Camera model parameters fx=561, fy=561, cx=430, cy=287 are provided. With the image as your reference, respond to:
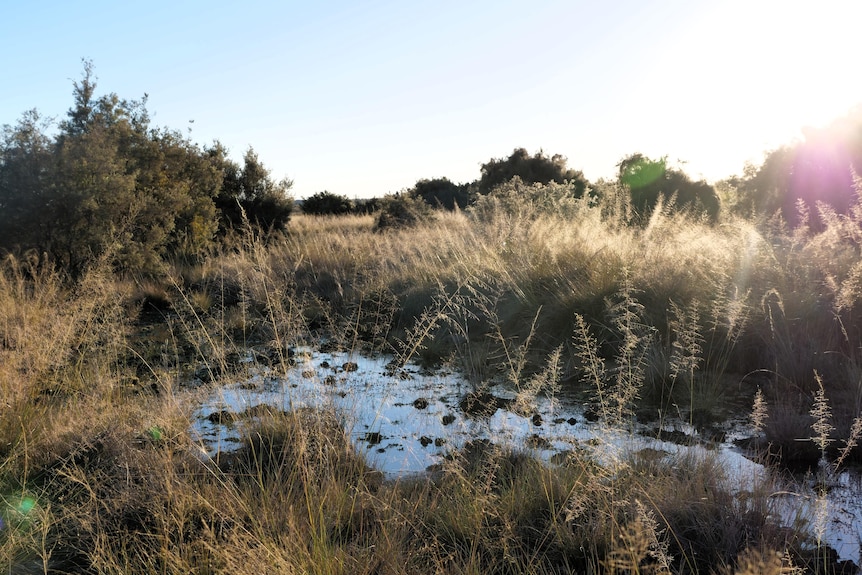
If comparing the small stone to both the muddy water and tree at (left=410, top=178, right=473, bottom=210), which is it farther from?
tree at (left=410, top=178, right=473, bottom=210)

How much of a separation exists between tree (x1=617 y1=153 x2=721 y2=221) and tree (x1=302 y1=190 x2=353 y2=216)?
1378 cm

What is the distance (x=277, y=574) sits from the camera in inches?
66.3

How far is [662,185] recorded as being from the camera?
14969 mm

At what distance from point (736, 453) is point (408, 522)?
1856mm

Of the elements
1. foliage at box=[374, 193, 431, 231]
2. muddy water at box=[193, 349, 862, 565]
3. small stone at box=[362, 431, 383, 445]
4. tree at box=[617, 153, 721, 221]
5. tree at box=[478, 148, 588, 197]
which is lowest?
small stone at box=[362, 431, 383, 445]

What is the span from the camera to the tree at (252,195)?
49.9 feet

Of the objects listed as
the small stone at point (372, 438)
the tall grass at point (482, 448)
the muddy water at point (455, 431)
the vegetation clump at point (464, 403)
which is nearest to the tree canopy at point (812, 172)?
the vegetation clump at point (464, 403)

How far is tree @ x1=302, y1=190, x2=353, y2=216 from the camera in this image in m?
25.9

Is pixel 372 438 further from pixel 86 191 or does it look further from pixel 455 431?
pixel 86 191

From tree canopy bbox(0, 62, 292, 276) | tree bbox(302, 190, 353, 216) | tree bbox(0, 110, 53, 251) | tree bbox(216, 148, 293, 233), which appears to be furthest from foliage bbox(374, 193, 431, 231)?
tree bbox(302, 190, 353, 216)

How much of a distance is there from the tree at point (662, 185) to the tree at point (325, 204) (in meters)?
13.8

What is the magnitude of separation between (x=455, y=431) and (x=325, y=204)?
23.8 meters

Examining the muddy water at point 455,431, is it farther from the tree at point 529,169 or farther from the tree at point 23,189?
the tree at point 529,169

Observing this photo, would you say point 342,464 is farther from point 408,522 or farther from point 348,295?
point 348,295
